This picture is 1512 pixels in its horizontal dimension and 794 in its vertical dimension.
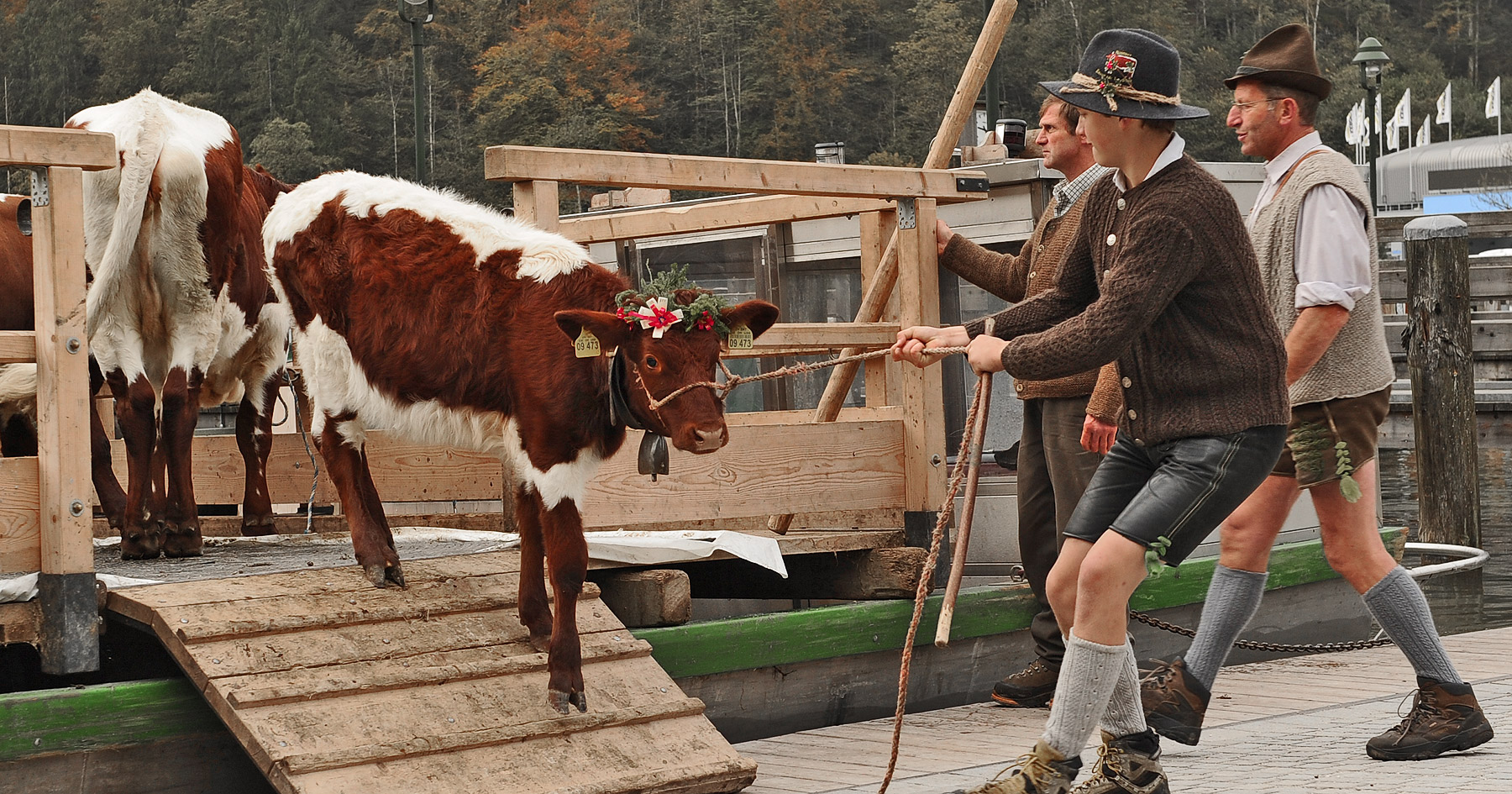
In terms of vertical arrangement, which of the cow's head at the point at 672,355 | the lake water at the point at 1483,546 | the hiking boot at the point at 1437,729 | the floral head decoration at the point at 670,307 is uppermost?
the floral head decoration at the point at 670,307

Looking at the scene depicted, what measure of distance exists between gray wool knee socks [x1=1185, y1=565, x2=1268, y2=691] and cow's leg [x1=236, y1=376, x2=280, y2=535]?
420 centimetres

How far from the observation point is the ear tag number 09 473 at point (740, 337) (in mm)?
5082

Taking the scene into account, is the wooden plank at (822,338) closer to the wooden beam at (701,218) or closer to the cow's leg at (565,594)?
the wooden beam at (701,218)

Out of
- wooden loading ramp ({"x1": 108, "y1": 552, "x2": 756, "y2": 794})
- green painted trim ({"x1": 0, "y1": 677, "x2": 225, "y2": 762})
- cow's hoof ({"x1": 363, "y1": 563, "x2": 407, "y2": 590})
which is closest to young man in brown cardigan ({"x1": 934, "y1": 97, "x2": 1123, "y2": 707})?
wooden loading ramp ({"x1": 108, "y1": 552, "x2": 756, "y2": 794})

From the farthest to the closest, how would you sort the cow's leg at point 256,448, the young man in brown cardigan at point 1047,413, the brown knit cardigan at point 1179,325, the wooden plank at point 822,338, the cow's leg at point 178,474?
the cow's leg at point 256,448, the wooden plank at point 822,338, the cow's leg at point 178,474, the young man in brown cardigan at point 1047,413, the brown knit cardigan at point 1179,325

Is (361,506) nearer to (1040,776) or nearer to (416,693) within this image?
(416,693)

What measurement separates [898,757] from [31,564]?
294cm

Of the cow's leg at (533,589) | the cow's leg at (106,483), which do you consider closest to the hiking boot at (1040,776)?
the cow's leg at (533,589)

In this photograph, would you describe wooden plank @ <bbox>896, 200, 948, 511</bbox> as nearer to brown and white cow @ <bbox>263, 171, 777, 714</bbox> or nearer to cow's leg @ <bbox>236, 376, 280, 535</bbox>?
brown and white cow @ <bbox>263, 171, 777, 714</bbox>

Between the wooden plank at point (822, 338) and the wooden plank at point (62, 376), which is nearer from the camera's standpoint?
the wooden plank at point (62, 376)

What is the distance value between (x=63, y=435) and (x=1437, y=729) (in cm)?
451

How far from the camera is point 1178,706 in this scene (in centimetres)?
537

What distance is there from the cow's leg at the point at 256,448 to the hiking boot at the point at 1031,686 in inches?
133

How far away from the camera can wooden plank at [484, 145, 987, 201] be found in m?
5.93
